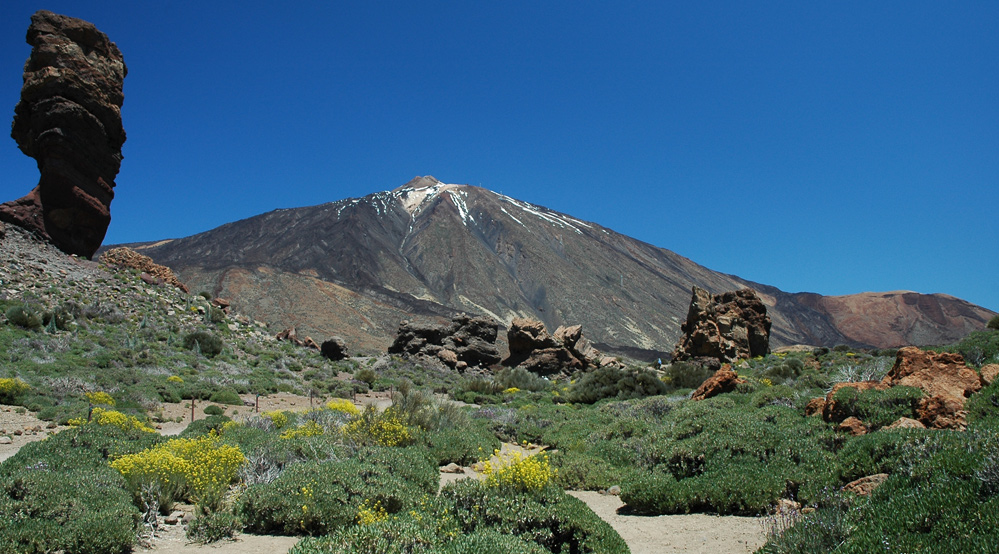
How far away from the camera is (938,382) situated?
302 inches

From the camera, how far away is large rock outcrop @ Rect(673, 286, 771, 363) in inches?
1037

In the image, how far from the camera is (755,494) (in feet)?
19.2

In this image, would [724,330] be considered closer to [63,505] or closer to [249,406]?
[249,406]

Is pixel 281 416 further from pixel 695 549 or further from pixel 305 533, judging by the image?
pixel 695 549

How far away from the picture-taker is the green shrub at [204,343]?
22469mm

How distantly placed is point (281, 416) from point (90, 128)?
65.2 ft

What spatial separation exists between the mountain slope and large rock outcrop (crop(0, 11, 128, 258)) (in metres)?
30.1

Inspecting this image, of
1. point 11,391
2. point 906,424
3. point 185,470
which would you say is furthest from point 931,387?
point 11,391

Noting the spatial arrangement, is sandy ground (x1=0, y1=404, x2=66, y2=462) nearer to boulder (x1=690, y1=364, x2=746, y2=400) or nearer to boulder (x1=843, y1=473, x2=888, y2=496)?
boulder (x1=843, y1=473, x2=888, y2=496)

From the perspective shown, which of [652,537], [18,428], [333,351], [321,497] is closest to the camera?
[652,537]

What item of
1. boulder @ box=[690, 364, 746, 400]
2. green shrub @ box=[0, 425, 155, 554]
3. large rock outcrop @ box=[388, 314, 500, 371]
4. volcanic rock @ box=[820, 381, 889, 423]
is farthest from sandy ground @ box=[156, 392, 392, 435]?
volcanic rock @ box=[820, 381, 889, 423]

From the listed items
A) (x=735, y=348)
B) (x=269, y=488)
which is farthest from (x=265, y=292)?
(x=269, y=488)

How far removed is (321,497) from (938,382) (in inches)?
323

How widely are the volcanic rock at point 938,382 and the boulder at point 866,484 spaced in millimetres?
1826
